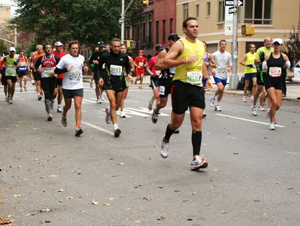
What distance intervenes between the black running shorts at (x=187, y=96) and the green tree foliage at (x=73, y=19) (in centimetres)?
4062

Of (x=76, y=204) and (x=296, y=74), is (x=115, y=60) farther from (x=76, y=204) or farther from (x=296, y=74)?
(x=296, y=74)

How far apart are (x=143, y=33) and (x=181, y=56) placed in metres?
52.2

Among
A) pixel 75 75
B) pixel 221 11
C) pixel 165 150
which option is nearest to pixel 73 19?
pixel 221 11

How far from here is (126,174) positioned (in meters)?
6.98

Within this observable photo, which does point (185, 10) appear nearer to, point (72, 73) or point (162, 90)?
point (162, 90)

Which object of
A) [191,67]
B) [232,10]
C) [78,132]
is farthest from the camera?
[232,10]

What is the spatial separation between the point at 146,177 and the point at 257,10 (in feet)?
120

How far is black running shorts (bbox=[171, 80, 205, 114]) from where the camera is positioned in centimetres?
729

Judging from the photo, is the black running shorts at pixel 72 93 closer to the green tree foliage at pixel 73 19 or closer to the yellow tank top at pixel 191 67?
the yellow tank top at pixel 191 67

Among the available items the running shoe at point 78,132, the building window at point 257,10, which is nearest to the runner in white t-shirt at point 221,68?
the running shoe at point 78,132

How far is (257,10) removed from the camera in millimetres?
41406

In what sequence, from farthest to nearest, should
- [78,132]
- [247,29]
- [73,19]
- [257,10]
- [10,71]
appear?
[73,19], [257,10], [247,29], [10,71], [78,132]

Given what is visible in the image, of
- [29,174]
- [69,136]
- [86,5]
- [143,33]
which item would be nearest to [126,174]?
[29,174]

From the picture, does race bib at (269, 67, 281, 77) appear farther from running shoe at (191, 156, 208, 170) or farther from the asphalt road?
running shoe at (191, 156, 208, 170)
